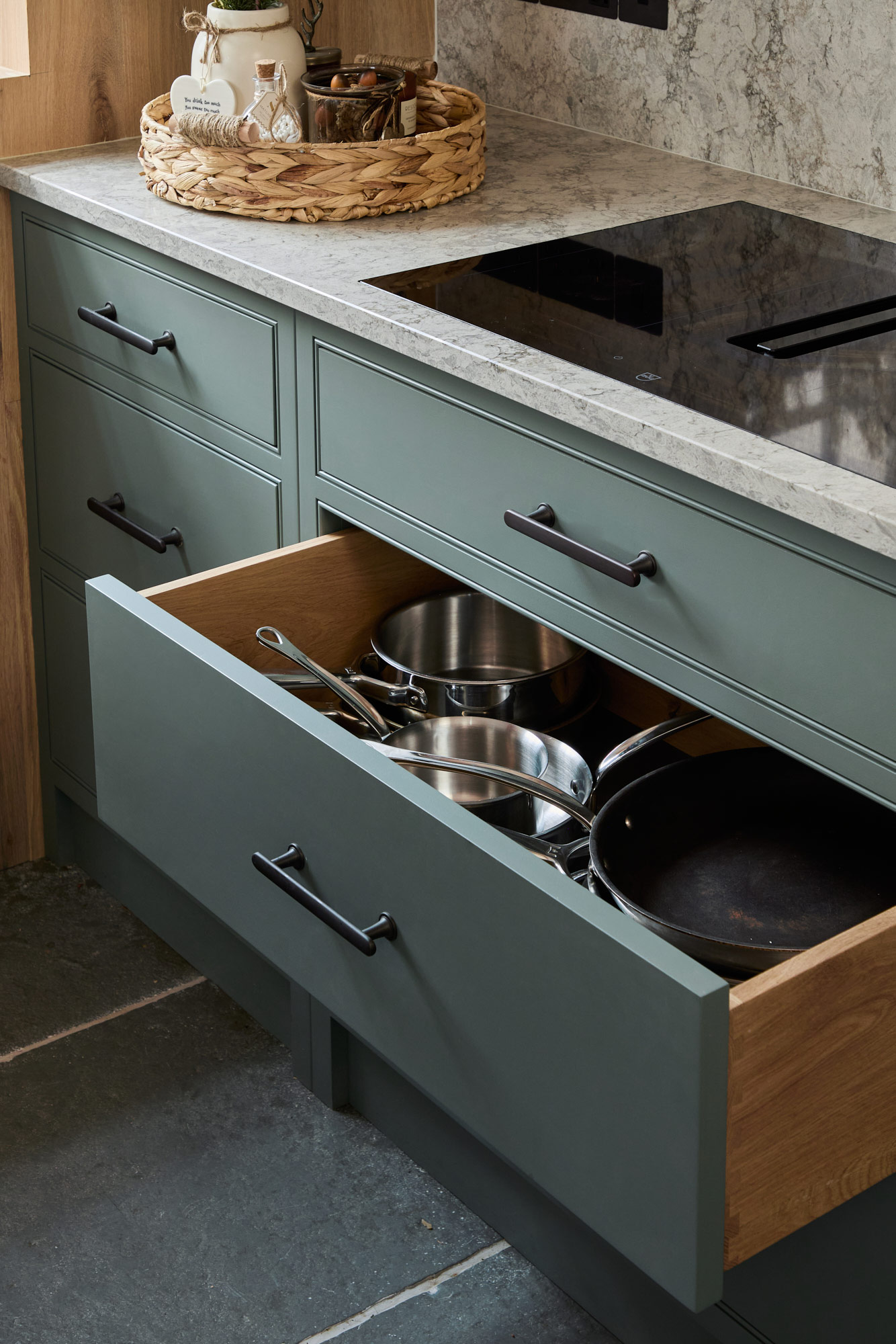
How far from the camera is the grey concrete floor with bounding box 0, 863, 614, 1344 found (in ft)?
4.94

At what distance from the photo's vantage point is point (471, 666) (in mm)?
1656

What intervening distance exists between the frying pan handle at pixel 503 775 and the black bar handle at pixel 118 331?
632 millimetres

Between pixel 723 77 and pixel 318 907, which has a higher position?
pixel 723 77

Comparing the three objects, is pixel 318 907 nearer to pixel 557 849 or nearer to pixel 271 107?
pixel 557 849

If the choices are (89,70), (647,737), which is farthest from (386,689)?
(89,70)

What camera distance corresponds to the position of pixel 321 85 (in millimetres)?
1749

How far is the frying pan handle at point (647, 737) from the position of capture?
1307mm

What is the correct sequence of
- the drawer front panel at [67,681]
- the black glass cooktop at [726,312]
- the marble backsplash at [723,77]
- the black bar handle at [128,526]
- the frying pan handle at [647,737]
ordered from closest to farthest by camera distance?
the black glass cooktop at [726,312], the frying pan handle at [647,737], the marble backsplash at [723,77], the black bar handle at [128,526], the drawer front panel at [67,681]

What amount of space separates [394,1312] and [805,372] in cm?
99

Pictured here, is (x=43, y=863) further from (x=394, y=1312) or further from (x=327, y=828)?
(x=327, y=828)

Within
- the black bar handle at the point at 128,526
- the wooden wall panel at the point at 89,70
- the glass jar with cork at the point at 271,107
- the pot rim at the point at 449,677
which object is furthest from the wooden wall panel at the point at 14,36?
the pot rim at the point at 449,677

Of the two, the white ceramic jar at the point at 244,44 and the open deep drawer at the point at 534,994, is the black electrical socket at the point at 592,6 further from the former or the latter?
the open deep drawer at the point at 534,994

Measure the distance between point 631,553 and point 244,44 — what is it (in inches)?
33.8

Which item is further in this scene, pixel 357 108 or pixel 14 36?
pixel 14 36
